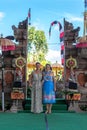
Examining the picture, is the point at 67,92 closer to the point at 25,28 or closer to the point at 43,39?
the point at 25,28

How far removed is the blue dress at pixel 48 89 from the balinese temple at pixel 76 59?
6.82 ft

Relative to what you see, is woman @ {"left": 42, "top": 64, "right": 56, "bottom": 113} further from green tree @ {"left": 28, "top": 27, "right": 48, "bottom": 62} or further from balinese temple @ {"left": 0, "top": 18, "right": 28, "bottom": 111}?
green tree @ {"left": 28, "top": 27, "right": 48, "bottom": 62}

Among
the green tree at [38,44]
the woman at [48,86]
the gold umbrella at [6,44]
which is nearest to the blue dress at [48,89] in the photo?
the woman at [48,86]

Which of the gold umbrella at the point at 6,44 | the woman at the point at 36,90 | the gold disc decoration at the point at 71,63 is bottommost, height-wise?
the woman at the point at 36,90

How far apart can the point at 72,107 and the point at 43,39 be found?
24057 millimetres

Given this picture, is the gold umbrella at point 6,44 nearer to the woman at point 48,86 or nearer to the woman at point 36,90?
the woman at point 36,90

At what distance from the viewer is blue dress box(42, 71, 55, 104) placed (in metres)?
11.5

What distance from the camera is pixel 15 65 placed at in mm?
13828

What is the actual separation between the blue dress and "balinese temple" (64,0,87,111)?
2.08 m

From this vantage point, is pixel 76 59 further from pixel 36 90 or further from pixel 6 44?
pixel 36 90

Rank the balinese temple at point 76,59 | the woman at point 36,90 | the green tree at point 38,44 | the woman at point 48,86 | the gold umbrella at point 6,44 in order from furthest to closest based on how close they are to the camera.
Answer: the green tree at point 38,44 < the balinese temple at point 76,59 < the gold umbrella at point 6,44 < the woman at point 36,90 < the woman at point 48,86

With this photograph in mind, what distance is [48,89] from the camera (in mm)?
11523

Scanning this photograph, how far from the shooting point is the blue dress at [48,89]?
1145 centimetres

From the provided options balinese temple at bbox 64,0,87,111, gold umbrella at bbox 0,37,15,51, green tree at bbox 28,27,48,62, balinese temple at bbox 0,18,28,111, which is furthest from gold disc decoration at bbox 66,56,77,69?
green tree at bbox 28,27,48,62
